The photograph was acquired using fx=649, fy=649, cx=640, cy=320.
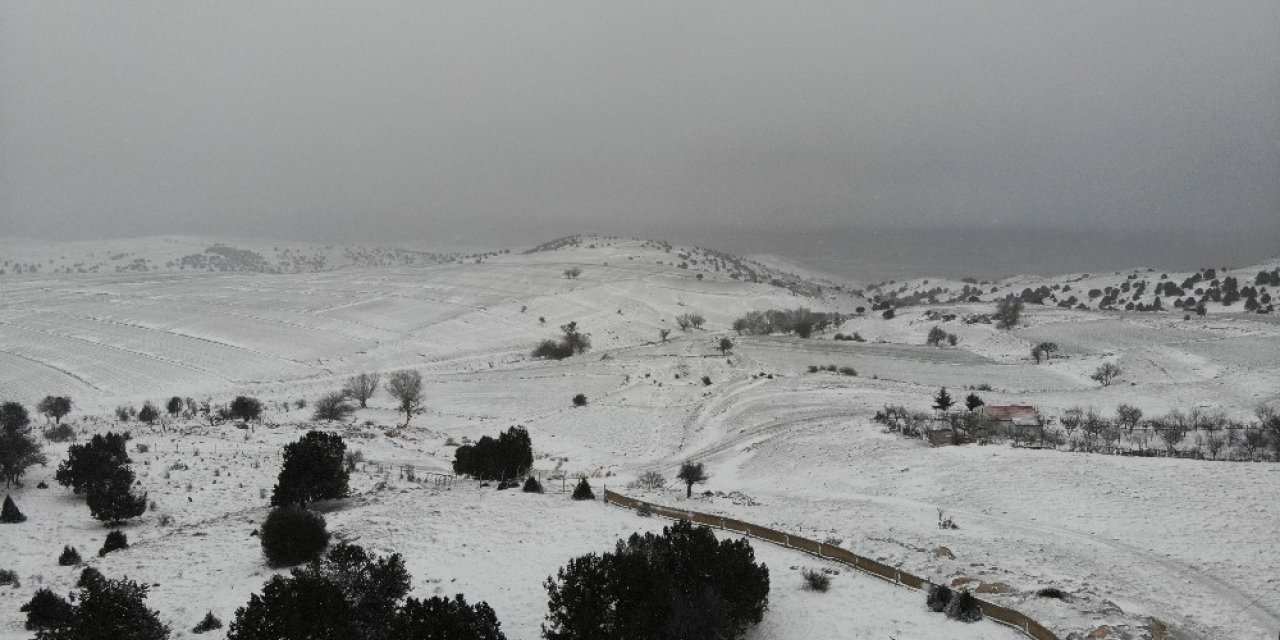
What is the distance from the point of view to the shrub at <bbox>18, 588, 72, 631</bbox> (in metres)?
16.1

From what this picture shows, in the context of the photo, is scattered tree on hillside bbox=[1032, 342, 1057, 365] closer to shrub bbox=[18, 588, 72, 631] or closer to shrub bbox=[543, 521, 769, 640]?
shrub bbox=[543, 521, 769, 640]

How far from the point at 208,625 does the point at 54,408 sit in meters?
54.8

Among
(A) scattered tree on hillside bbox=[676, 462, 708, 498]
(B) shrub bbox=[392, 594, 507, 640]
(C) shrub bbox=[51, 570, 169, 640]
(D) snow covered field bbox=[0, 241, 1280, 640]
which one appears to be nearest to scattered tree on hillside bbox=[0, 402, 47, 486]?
(D) snow covered field bbox=[0, 241, 1280, 640]

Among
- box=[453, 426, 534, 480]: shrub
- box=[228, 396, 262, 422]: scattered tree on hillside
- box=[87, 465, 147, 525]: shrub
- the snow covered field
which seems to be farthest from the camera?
box=[228, 396, 262, 422]: scattered tree on hillside

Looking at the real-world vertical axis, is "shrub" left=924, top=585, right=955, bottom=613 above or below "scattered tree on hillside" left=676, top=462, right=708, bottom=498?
above

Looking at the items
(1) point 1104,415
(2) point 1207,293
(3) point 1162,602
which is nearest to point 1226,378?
(1) point 1104,415

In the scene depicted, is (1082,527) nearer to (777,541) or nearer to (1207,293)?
(777,541)

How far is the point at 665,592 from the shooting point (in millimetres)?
15211

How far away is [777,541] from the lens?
2311 cm

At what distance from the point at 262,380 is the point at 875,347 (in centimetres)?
7427

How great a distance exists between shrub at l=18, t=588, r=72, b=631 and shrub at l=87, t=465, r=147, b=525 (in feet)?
35.3

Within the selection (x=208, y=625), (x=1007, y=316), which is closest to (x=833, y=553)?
(x=208, y=625)

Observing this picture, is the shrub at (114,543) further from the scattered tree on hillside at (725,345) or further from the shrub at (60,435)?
the scattered tree on hillside at (725,345)

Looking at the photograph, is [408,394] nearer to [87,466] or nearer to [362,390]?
[362,390]
